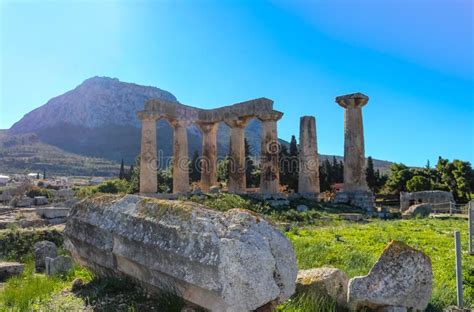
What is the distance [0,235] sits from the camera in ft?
35.4

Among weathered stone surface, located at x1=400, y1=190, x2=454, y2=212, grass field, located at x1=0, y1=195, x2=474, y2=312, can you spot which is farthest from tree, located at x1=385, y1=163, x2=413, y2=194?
grass field, located at x1=0, y1=195, x2=474, y2=312

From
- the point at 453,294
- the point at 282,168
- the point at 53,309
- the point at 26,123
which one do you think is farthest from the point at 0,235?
the point at 26,123

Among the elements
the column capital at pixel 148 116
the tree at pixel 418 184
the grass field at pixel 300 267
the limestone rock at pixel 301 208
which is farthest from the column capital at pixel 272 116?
the tree at pixel 418 184

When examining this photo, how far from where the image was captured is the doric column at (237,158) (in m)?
29.4

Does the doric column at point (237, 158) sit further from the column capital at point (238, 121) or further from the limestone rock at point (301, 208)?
the limestone rock at point (301, 208)

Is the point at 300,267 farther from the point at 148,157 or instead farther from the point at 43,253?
the point at 148,157

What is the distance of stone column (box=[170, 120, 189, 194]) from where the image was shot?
94.4 feet

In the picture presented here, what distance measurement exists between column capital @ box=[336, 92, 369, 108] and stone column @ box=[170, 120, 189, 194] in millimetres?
10583

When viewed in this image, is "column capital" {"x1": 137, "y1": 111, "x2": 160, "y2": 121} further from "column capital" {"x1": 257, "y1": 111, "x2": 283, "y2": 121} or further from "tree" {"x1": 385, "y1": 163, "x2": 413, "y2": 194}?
"tree" {"x1": 385, "y1": 163, "x2": 413, "y2": 194}

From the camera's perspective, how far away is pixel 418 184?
4653cm

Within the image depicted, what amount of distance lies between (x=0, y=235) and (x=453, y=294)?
1018cm

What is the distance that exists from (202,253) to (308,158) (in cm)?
2543

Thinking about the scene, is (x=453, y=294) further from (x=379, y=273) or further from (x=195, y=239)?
(x=195, y=239)

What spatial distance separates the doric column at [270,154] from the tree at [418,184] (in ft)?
80.4
